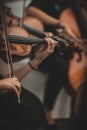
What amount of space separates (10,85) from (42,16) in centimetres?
53

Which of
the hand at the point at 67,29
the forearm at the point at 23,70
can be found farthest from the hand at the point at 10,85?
the hand at the point at 67,29

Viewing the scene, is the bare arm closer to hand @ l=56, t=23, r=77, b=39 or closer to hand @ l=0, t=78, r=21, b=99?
hand @ l=0, t=78, r=21, b=99

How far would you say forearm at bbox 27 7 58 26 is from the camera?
1.25 m

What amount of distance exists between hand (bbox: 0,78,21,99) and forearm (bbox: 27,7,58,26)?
1.55ft

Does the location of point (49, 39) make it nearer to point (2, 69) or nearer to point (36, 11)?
point (2, 69)

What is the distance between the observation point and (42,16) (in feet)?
4.20

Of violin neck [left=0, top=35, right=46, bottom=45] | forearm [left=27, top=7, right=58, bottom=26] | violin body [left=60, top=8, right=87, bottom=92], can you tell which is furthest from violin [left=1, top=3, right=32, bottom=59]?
violin body [left=60, top=8, right=87, bottom=92]

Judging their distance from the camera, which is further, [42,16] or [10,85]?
[42,16]

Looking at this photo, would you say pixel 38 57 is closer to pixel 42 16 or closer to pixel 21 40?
pixel 21 40

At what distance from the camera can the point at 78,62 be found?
1287 millimetres

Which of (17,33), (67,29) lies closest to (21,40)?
(17,33)

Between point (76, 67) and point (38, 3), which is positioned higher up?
point (38, 3)

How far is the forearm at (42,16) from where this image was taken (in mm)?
1250

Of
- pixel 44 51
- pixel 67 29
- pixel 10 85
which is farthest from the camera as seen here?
pixel 67 29
